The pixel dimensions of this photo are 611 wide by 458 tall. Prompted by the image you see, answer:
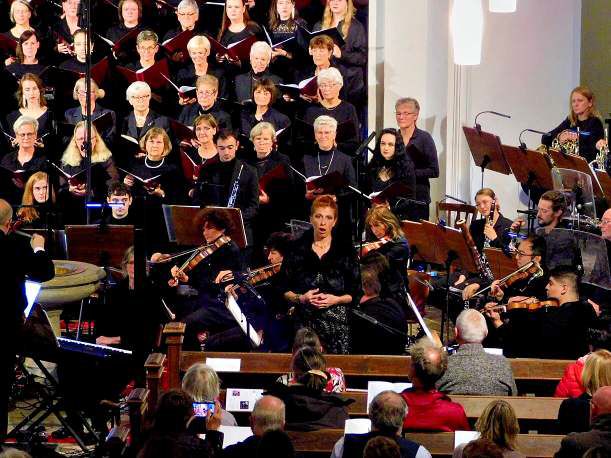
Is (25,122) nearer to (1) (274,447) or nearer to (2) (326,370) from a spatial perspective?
(2) (326,370)

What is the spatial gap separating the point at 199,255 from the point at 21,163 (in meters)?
3.45

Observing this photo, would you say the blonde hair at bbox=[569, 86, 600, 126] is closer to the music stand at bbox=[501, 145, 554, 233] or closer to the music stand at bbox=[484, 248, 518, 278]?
the music stand at bbox=[501, 145, 554, 233]

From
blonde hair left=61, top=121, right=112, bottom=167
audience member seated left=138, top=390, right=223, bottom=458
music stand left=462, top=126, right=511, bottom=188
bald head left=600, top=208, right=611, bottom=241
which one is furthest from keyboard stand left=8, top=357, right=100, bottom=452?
music stand left=462, top=126, right=511, bottom=188

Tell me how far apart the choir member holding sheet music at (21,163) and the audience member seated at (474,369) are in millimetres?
6106

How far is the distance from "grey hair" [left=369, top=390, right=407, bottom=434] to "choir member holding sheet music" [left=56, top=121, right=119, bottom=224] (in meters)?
6.15

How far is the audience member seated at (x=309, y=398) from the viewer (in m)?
5.88

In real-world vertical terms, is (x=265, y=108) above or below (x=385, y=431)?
above

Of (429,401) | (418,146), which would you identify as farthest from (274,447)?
(418,146)

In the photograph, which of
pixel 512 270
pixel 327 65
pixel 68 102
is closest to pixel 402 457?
pixel 512 270

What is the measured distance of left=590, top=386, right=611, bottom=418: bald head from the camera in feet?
17.6

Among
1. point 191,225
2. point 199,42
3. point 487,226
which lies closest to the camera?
point 191,225

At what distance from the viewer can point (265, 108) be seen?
11.6 m

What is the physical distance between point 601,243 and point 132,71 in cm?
557

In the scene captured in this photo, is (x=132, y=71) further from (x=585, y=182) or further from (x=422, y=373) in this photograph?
(x=422, y=373)
